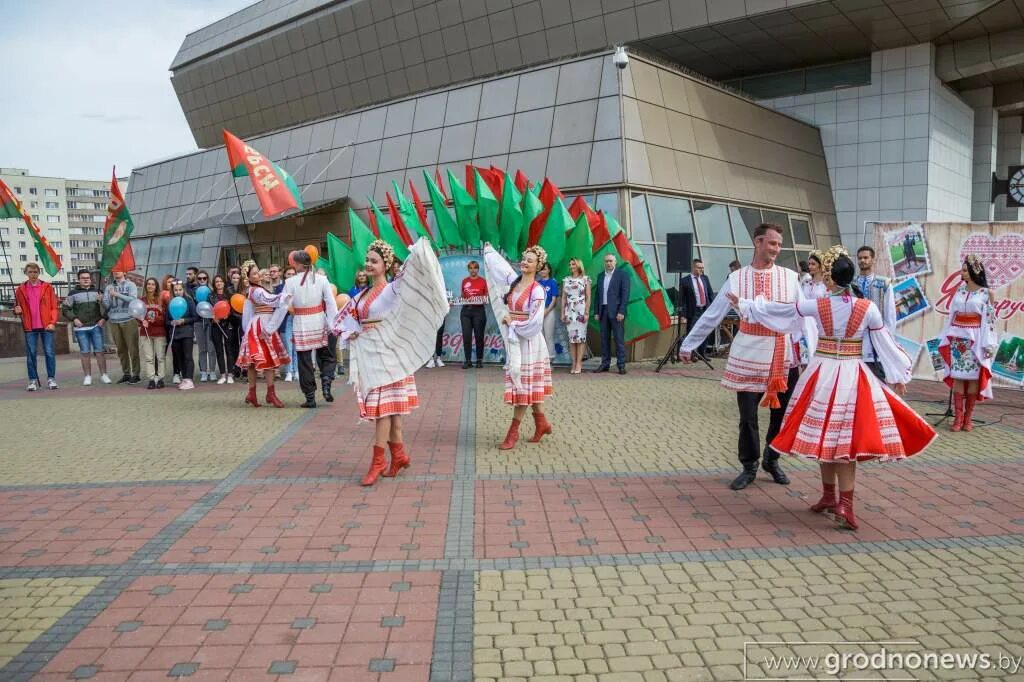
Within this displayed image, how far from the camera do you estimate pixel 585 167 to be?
15109 millimetres

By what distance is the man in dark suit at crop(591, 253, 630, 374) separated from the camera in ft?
41.2

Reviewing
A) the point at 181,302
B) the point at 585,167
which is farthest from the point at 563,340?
the point at 181,302

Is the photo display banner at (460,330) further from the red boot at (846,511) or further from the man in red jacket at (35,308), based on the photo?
the red boot at (846,511)

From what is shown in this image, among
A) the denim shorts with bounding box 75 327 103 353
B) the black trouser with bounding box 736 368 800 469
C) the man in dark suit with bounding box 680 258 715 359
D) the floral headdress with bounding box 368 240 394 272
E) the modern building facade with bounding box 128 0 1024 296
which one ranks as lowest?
the black trouser with bounding box 736 368 800 469

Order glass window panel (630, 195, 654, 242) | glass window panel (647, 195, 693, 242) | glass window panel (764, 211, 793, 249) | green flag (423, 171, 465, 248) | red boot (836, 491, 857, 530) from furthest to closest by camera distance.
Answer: glass window panel (764, 211, 793, 249) → glass window panel (647, 195, 693, 242) → glass window panel (630, 195, 654, 242) → green flag (423, 171, 465, 248) → red boot (836, 491, 857, 530)

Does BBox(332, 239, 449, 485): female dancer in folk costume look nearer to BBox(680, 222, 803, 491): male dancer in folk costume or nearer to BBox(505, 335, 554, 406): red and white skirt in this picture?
BBox(505, 335, 554, 406): red and white skirt

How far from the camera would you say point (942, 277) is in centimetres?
1063

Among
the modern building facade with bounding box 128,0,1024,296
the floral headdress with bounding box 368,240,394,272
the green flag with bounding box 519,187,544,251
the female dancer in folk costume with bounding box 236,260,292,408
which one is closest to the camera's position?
the floral headdress with bounding box 368,240,394,272

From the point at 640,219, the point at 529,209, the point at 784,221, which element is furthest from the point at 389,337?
the point at 784,221

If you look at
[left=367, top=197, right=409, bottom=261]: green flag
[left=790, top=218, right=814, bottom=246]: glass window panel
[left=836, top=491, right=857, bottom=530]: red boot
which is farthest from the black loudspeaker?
[left=836, top=491, right=857, bottom=530]: red boot

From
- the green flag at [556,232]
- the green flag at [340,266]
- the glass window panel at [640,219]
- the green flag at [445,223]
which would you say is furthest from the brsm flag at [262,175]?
the glass window panel at [640,219]

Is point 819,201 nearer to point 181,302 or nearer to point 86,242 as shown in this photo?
point 181,302

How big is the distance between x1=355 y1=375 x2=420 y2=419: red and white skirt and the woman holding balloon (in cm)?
691

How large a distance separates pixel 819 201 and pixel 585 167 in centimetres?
951
